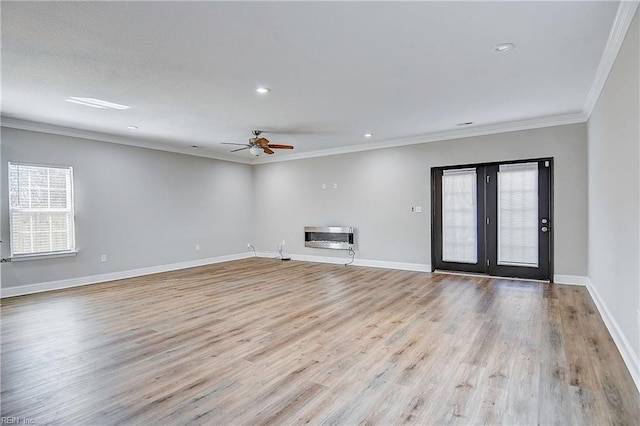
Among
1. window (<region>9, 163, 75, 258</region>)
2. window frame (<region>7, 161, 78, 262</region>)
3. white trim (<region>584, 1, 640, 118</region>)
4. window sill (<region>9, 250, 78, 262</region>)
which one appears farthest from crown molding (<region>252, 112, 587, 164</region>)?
window sill (<region>9, 250, 78, 262</region>)

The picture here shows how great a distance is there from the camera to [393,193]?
23.6 feet

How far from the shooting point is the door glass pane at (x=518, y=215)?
580 cm

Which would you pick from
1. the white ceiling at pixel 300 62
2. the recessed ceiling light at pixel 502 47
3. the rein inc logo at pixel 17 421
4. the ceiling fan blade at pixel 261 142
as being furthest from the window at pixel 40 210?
the recessed ceiling light at pixel 502 47

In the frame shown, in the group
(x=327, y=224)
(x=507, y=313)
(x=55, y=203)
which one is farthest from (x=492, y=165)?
(x=55, y=203)

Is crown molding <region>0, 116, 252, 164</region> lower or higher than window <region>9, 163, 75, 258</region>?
higher

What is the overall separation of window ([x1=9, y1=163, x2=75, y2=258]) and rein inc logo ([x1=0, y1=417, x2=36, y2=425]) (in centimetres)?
427

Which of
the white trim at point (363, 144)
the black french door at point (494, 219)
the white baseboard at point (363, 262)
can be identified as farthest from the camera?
the white baseboard at point (363, 262)

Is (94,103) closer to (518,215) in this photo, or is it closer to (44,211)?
(44,211)

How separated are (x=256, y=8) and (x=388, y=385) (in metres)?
2.77

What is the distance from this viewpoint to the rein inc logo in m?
2.04

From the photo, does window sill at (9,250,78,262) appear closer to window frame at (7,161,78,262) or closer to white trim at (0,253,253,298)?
window frame at (7,161,78,262)

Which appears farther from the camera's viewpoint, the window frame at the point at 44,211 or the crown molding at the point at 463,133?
the crown molding at the point at 463,133

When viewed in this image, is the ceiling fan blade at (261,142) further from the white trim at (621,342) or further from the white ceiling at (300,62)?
the white trim at (621,342)

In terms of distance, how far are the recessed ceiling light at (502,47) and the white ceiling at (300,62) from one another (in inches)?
2.7
